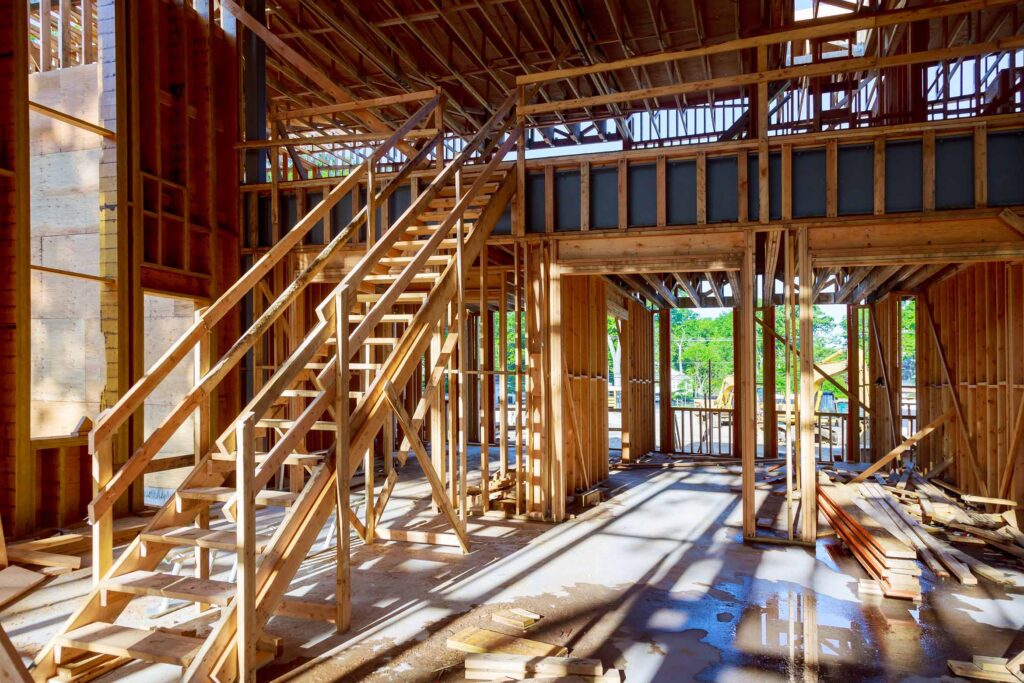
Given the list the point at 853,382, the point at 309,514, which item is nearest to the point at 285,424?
the point at 309,514

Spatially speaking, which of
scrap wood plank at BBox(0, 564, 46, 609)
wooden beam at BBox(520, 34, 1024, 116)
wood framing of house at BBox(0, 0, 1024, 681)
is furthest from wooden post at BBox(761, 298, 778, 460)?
scrap wood plank at BBox(0, 564, 46, 609)

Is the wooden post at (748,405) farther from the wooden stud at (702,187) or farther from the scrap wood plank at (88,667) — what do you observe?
the scrap wood plank at (88,667)

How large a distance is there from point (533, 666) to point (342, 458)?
222 cm

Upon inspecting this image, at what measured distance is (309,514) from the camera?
5.13 metres

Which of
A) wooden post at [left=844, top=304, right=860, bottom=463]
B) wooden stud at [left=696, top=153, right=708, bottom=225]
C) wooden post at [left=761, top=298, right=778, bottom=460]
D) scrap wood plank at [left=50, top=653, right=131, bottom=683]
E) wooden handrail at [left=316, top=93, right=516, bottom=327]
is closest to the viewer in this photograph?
scrap wood plank at [left=50, top=653, right=131, bottom=683]

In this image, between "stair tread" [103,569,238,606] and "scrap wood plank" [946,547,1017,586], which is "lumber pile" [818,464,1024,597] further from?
"stair tread" [103,569,238,606]

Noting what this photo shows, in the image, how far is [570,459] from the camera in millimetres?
10938

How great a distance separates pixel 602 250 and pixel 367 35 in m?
8.87

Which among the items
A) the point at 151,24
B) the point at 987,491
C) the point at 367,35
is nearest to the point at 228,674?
the point at 151,24

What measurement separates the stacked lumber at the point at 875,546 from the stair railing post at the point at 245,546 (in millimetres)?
5718

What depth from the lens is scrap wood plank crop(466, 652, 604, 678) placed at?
452cm

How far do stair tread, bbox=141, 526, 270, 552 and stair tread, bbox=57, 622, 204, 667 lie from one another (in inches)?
24.4

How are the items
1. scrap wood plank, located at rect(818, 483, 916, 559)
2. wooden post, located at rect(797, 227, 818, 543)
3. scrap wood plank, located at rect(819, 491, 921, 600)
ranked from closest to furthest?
scrap wood plank, located at rect(819, 491, 921, 600), scrap wood plank, located at rect(818, 483, 916, 559), wooden post, located at rect(797, 227, 818, 543)

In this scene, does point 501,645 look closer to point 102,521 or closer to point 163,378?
point 102,521
